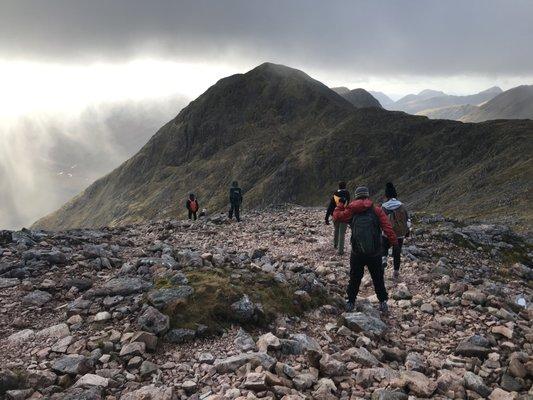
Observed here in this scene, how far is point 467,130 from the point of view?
117 meters

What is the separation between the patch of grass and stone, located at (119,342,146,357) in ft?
3.43

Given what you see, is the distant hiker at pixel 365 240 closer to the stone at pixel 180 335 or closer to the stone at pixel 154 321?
the stone at pixel 180 335

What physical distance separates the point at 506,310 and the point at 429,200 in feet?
260

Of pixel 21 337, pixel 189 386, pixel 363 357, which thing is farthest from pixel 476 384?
pixel 21 337

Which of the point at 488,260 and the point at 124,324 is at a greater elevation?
the point at 124,324

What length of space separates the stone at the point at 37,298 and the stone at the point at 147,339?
3462mm

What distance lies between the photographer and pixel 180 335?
880cm

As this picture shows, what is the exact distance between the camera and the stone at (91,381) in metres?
7.06

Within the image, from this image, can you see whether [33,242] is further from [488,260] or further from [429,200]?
[429,200]

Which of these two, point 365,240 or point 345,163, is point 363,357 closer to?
point 365,240

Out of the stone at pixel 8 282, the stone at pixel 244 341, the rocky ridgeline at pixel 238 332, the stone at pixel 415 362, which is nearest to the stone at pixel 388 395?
the rocky ridgeline at pixel 238 332

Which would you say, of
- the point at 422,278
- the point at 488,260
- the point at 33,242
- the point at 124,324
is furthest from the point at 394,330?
the point at 33,242

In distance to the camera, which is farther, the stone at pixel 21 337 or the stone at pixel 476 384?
the stone at pixel 21 337

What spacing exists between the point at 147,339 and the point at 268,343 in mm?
2453
